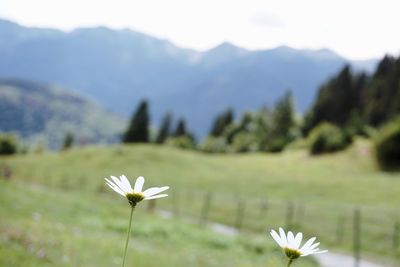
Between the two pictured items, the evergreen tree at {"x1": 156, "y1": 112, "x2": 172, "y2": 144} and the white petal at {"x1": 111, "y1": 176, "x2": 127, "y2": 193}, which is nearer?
the white petal at {"x1": 111, "y1": 176, "x2": 127, "y2": 193}

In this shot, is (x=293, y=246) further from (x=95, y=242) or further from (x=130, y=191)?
(x=95, y=242)

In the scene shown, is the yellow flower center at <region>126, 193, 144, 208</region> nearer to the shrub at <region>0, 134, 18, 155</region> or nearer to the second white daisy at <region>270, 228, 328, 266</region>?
the second white daisy at <region>270, 228, 328, 266</region>

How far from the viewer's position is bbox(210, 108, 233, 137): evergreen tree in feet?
364

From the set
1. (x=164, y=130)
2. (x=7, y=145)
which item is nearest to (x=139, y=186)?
(x=7, y=145)

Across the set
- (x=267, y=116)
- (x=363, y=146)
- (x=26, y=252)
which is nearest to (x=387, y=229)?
(x=26, y=252)

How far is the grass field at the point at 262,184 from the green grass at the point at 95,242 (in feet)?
3.33

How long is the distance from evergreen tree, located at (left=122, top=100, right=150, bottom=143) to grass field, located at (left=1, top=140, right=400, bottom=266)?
19935 millimetres

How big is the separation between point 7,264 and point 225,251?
39.4ft

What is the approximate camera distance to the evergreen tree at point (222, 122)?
364 feet

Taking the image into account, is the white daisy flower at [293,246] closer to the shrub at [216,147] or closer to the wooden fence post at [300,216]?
the wooden fence post at [300,216]

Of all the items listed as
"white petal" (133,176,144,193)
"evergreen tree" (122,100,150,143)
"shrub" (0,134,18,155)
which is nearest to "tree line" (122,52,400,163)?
"evergreen tree" (122,100,150,143)

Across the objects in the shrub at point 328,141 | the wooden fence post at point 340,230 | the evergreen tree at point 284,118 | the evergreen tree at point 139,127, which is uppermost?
the evergreen tree at point 284,118

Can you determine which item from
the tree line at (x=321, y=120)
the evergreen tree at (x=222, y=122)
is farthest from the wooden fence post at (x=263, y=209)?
the evergreen tree at (x=222, y=122)

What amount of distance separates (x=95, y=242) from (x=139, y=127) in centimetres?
8502
